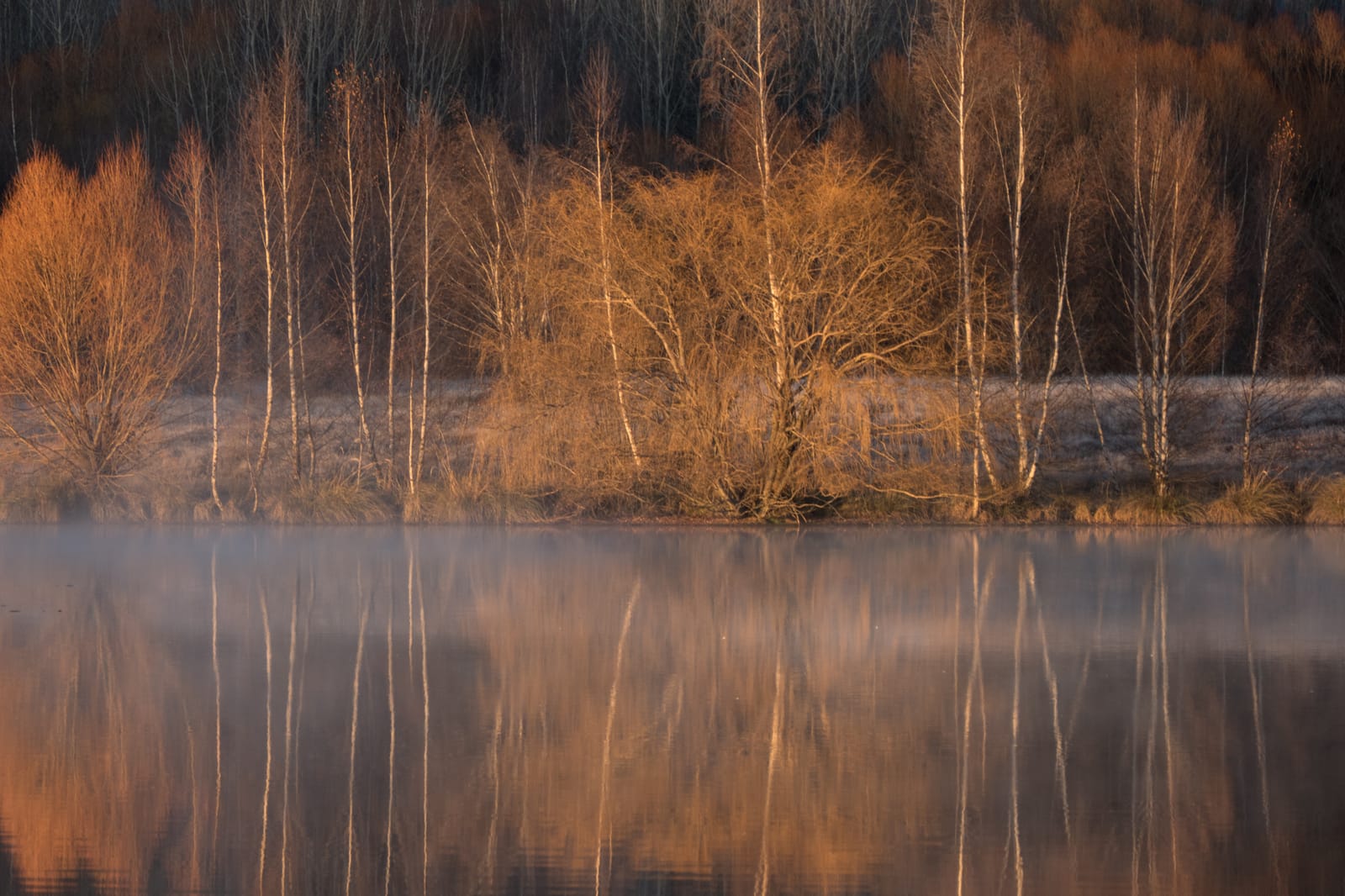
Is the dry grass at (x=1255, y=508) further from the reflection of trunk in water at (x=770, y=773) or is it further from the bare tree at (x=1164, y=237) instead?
the reflection of trunk in water at (x=770, y=773)

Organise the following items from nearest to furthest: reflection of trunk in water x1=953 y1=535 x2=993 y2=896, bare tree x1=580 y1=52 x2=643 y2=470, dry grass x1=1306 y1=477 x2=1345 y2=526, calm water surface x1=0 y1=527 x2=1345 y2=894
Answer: calm water surface x1=0 y1=527 x2=1345 y2=894 → reflection of trunk in water x1=953 y1=535 x2=993 y2=896 → bare tree x1=580 y1=52 x2=643 y2=470 → dry grass x1=1306 y1=477 x2=1345 y2=526

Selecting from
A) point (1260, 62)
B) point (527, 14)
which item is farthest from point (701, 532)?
point (527, 14)

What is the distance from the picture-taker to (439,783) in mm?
9109

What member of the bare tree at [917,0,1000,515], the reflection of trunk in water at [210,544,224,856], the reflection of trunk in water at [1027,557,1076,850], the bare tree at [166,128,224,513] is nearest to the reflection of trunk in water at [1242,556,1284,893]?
the reflection of trunk in water at [1027,557,1076,850]

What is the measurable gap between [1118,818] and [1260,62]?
4780cm

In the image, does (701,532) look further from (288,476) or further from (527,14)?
(527,14)

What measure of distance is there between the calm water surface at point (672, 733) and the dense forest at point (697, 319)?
26.8 feet

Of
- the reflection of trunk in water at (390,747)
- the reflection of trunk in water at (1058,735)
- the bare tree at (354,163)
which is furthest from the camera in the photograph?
the bare tree at (354,163)

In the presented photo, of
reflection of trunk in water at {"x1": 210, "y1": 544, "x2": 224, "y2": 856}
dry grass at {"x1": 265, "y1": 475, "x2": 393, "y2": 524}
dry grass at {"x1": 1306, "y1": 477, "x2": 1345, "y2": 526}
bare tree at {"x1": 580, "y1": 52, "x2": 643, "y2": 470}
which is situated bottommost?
dry grass at {"x1": 1306, "y1": 477, "x2": 1345, "y2": 526}

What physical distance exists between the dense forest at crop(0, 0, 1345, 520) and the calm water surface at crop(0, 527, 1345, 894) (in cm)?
817

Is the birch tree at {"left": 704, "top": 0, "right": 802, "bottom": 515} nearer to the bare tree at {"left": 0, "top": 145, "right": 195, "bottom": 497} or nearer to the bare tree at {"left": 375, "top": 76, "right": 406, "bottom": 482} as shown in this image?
the bare tree at {"left": 375, "top": 76, "right": 406, "bottom": 482}

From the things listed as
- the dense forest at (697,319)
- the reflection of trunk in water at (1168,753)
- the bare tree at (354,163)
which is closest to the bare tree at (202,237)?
the dense forest at (697,319)

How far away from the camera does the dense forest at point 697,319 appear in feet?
89.8

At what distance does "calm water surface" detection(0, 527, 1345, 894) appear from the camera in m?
7.63
